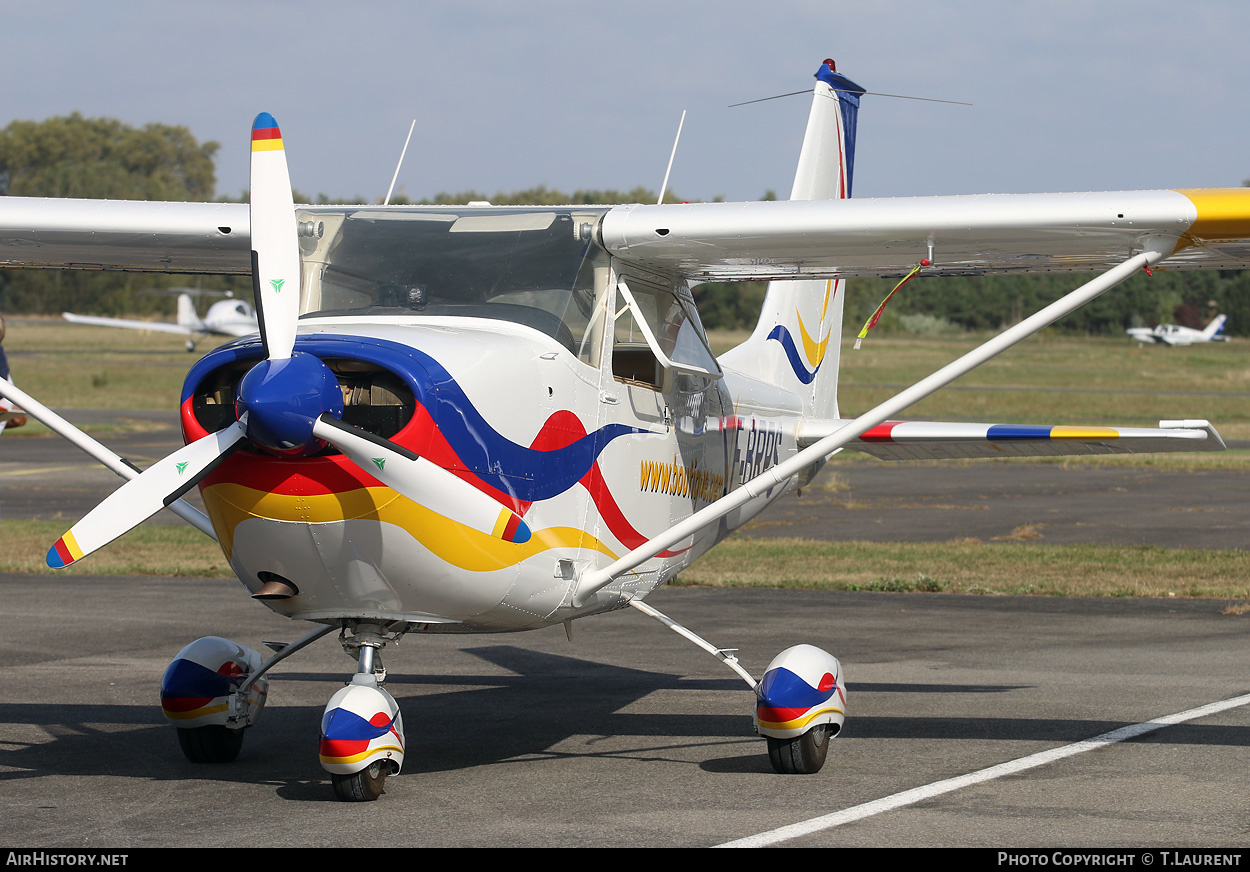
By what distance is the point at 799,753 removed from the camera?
20.9 feet

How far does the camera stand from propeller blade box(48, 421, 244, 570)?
5133mm

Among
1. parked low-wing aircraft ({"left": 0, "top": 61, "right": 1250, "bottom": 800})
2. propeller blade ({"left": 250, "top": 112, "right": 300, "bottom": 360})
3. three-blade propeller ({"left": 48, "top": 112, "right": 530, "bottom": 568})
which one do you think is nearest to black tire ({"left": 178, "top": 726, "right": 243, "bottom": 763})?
parked low-wing aircraft ({"left": 0, "top": 61, "right": 1250, "bottom": 800})

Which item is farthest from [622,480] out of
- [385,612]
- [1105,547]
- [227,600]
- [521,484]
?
[1105,547]

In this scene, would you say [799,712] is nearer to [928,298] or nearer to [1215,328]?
[1215,328]

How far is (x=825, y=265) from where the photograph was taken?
732cm

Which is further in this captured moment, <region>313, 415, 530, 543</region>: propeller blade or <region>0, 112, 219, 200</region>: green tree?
<region>0, 112, 219, 200</region>: green tree

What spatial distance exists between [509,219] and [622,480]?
1.35 meters

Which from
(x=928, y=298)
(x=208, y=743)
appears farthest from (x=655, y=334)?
(x=928, y=298)

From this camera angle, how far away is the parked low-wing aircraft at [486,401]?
5.23 m

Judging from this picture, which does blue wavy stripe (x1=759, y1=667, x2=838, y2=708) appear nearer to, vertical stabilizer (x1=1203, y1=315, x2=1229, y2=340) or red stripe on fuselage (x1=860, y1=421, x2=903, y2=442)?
red stripe on fuselage (x1=860, y1=421, x2=903, y2=442)

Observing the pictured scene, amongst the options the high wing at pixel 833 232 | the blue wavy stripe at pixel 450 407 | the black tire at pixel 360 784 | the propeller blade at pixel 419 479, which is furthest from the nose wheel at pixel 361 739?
the high wing at pixel 833 232

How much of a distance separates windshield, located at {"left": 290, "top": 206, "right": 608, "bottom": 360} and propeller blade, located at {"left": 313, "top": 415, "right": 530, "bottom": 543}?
97cm

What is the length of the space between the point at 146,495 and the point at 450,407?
119 centimetres
